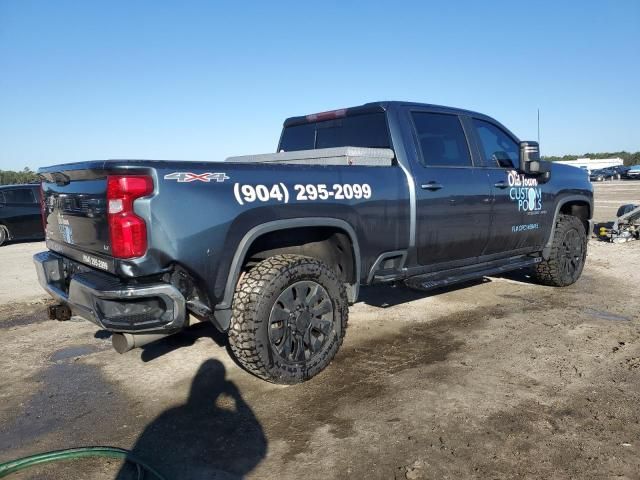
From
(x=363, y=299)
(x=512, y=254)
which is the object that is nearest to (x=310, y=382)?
(x=363, y=299)

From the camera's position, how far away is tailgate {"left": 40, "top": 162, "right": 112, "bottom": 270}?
2953mm

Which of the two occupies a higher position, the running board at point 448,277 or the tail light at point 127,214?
the tail light at point 127,214

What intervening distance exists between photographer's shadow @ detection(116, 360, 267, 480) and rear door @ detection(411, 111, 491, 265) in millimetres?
2036

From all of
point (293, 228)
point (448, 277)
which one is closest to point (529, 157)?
point (448, 277)

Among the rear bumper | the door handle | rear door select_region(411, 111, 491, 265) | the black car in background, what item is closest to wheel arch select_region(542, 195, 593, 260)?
rear door select_region(411, 111, 491, 265)

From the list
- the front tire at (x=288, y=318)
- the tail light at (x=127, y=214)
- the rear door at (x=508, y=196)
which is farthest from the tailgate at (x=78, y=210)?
the rear door at (x=508, y=196)

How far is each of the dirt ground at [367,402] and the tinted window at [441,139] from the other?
1562mm

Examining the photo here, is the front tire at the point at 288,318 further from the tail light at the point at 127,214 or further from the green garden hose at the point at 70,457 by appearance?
the green garden hose at the point at 70,457

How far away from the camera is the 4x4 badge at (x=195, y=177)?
9.18 ft

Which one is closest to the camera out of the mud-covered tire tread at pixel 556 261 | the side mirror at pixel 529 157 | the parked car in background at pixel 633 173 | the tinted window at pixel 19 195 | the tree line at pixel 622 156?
the side mirror at pixel 529 157

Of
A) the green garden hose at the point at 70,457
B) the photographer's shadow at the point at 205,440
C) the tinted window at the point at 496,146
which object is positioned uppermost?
the tinted window at the point at 496,146

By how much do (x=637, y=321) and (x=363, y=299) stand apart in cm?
273

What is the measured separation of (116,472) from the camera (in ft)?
8.13

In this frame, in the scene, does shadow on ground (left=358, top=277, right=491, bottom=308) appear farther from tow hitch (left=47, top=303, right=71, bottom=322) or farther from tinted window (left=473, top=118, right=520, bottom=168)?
tow hitch (left=47, top=303, right=71, bottom=322)
